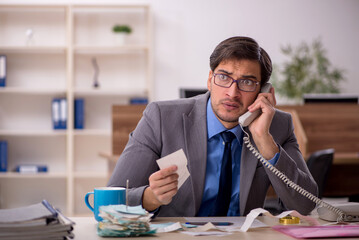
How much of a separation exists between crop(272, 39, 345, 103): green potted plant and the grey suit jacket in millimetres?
3977

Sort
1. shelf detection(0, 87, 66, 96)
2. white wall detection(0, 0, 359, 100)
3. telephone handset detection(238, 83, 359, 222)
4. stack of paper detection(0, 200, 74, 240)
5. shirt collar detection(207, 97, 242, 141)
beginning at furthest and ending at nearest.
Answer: white wall detection(0, 0, 359, 100) < shelf detection(0, 87, 66, 96) < shirt collar detection(207, 97, 242, 141) < telephone handset detection(238, 83, 359, 222) < stack of paper detection(0, 200, 74, 240)

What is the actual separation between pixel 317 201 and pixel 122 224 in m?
0.70

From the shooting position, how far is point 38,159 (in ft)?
19.6

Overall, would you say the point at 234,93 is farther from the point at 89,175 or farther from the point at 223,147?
the point at 89,175

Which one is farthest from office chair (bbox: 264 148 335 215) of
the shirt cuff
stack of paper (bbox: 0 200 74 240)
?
stack of paper (bbox: 0 200 74 240)

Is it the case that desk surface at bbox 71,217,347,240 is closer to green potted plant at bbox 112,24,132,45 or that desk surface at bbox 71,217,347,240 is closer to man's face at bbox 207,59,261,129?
man's face at bbox 207,59,261,129

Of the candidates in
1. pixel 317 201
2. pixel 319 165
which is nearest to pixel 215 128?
pixel 317 201

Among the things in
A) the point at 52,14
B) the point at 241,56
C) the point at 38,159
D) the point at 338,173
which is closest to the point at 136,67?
the point at 52,14

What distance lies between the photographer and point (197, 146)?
187 cm

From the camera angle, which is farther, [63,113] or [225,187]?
[63,113]

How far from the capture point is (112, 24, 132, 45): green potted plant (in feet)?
18.7

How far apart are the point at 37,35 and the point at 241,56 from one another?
4.55m

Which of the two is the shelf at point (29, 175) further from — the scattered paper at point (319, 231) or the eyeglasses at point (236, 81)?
the scattered paper at point (319, 231)

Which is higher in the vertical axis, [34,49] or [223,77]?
[34,49]
